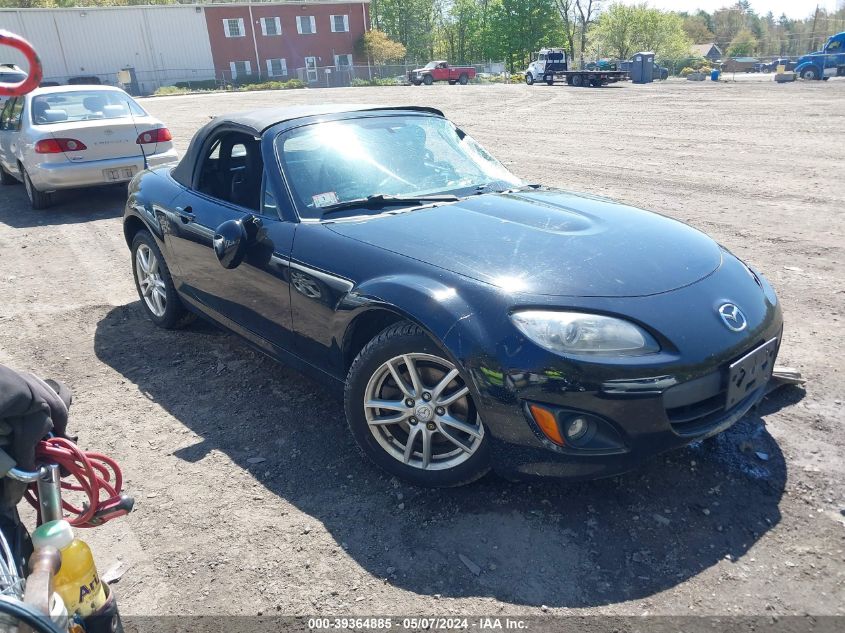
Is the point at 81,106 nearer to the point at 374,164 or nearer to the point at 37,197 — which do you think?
the point at 37,197

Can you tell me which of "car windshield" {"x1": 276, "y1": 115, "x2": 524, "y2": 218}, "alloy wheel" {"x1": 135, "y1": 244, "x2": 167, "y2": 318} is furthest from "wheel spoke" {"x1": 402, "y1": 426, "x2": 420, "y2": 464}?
"alloy wheel" {"x1": 135, "y1": 244, "x2": 167, "y2": 318}

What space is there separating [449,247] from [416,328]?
0.44 meters

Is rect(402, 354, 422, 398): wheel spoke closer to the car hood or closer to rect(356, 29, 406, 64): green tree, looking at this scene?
the car hood

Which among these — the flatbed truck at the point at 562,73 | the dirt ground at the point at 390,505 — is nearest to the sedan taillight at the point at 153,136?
the dirt ground at the point at 390,505

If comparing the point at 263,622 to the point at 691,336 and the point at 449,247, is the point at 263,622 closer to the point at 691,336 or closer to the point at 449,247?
the point at 449,247

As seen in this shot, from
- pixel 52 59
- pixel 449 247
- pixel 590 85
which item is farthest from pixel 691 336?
pixel 52 59

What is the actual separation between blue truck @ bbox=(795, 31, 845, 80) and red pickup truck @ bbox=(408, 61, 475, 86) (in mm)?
21347

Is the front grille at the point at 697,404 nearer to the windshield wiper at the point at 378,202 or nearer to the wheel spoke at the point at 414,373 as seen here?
the wheel spoke at the point at 414,373

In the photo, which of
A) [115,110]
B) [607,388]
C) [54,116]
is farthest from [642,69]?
[607,388]

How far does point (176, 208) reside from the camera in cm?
458

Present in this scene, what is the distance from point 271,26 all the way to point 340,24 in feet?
20.3

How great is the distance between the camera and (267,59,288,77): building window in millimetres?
59969

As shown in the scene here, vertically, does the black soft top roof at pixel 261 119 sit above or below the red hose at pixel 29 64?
below

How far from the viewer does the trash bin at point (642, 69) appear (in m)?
43.7
